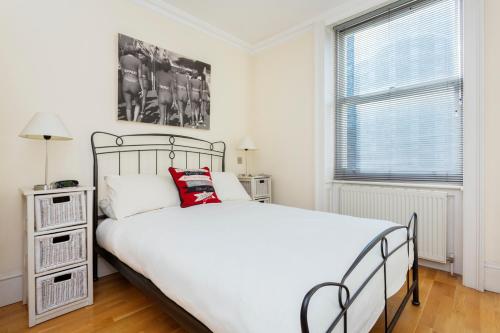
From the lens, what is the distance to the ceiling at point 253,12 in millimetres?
2662

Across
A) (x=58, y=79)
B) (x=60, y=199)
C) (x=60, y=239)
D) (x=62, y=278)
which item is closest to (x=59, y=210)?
(x=60, y=199)

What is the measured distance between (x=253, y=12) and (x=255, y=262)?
274 cm

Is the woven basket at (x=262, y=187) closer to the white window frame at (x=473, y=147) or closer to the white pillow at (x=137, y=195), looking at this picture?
the white pillow at (x=137, y=195)

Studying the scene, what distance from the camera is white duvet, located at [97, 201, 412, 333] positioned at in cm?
87

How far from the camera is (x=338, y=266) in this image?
1041mm

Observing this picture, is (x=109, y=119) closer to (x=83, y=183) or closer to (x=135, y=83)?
(x=135, y=83)

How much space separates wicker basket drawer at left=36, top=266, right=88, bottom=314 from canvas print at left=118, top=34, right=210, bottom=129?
133 cm

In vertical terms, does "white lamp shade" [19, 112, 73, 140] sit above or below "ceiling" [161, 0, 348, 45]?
below

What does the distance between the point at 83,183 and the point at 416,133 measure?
308 cm

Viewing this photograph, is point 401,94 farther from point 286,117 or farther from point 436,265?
point 436,265

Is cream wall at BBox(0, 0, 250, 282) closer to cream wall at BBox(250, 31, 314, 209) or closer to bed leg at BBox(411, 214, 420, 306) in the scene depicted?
cream wall at BBox(250, 31, 314, 209)

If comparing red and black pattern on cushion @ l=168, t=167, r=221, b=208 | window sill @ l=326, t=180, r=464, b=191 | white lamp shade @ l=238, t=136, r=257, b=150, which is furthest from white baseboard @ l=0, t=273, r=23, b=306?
window sill @ l=326, t=180, r=464, b=191

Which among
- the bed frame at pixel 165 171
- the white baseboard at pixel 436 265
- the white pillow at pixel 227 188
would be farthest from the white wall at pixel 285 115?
the white baseboard at pixel 436 265

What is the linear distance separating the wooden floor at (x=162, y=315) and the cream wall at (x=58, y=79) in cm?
58
